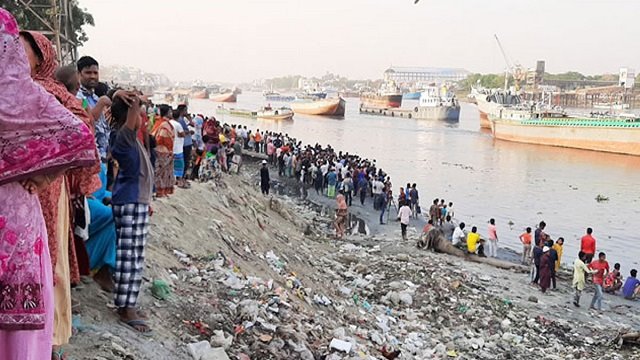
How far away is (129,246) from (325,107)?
68.4 metres

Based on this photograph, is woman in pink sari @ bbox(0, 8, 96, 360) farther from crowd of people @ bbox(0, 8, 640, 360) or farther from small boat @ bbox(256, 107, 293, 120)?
small boat @ bbox(256, 107, 293, 120)

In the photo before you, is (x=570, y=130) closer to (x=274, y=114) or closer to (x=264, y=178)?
(x=274, y=114)

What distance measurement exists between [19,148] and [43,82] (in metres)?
1.00

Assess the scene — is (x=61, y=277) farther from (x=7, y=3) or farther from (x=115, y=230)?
(x=7, y=3)

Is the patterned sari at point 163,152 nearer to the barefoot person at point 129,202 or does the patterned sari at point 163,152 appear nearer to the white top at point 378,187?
the barefoot person at point 129,202

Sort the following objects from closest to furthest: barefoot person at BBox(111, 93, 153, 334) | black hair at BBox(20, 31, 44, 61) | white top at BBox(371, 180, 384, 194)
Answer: black hair at BBox(20, 31, 44, 61)
barefoot person at BBox(111, 93, 153, 334)
white top at BBox(371, 180, 384, 194)

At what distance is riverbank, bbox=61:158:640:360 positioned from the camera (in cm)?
391

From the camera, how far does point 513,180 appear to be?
28359 mm

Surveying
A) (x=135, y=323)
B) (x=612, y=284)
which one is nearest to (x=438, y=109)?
(x=612, y=284)

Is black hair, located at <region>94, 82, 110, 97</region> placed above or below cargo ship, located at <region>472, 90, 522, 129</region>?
below

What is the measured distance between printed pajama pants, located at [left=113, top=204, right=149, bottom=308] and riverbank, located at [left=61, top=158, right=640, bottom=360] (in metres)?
0.26

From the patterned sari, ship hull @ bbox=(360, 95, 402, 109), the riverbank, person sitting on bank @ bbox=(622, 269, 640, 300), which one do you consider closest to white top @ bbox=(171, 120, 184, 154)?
the riverbank

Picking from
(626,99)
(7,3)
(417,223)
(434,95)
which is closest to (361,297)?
(417,223)

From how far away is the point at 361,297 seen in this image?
25.4 feet
